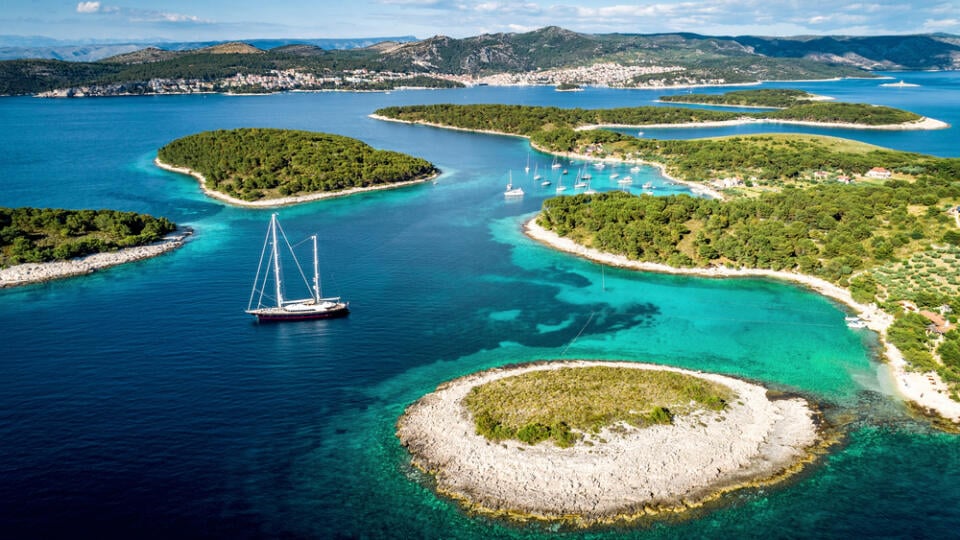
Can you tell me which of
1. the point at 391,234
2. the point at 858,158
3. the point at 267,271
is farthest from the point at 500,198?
the point at 858,158

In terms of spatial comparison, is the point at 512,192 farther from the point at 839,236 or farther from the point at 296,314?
the point at 296,314

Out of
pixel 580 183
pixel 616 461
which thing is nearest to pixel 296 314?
pixel 616 461

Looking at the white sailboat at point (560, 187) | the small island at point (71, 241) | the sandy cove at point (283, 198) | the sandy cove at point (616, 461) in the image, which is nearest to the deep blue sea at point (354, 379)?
the sandy cove at point (616, 461)

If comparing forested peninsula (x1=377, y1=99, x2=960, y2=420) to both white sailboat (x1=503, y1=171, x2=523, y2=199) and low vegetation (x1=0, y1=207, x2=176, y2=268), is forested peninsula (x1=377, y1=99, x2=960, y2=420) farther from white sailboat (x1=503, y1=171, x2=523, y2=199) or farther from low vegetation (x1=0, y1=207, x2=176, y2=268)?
low vegetation (x1=0, y1=207, x2=176, y2=268)

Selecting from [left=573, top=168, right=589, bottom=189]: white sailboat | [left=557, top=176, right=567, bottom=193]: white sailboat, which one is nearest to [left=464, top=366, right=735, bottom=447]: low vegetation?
[left=557, top=176, right=567, bottom=193]: white sailboat

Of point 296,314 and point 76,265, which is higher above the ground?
point 76,265
